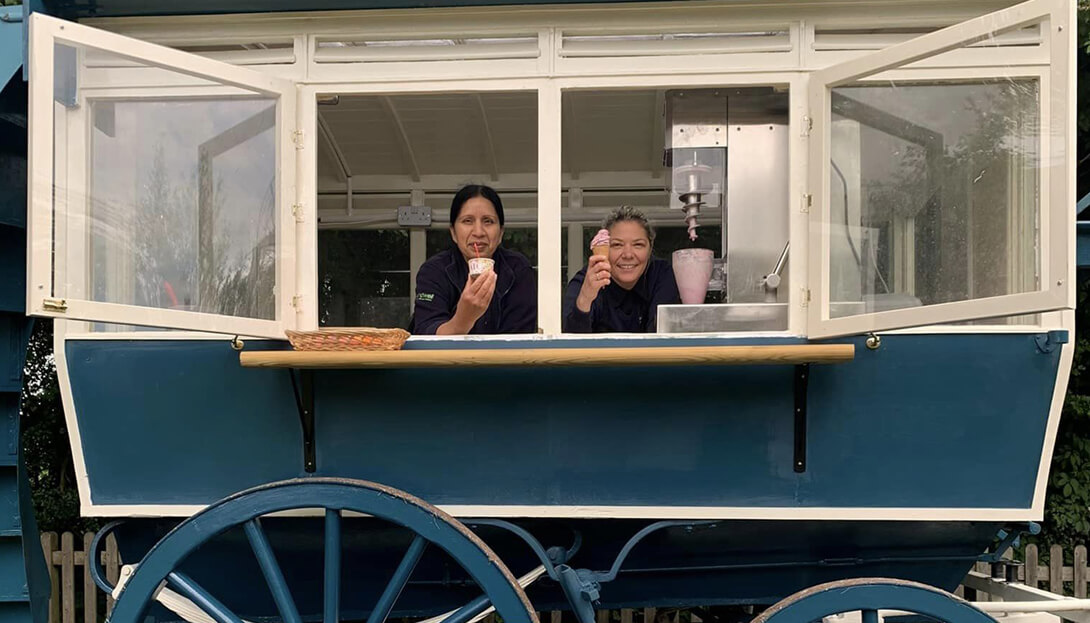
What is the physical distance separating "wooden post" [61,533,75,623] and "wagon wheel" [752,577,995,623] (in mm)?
3911

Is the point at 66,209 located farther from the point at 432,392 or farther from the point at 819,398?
the point at 819,398

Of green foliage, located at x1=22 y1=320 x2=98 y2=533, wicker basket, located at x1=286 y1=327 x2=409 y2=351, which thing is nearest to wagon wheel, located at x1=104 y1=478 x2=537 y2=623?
wicker basket, located at x1=286 y1=327 x2=409 y2=351

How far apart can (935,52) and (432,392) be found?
172 centimetres

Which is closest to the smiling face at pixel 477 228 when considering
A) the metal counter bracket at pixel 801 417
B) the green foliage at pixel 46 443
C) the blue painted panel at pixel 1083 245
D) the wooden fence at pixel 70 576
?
the metal counter bracket at pixel 801 417

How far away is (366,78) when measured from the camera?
7.61 feet

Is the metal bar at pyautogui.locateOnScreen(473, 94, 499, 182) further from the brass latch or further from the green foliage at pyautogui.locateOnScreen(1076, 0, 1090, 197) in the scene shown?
the green foliage at pyautogui.locateOnScreen(1076, 0, 1090, 197)

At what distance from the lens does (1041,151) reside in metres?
1.91

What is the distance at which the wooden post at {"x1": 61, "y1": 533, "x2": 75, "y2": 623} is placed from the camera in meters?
4.04

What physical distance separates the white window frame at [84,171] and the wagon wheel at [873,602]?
5.50ft

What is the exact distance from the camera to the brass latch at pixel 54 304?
189 cm

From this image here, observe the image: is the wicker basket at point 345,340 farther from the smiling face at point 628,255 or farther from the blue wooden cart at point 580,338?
the smiling face at point 628,255

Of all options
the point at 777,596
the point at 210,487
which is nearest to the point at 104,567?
the point at 210,487

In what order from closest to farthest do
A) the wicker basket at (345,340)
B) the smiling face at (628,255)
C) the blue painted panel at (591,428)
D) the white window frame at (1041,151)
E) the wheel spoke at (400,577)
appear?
1. the white window frame at (1041,151)
2. the wheel spoke at (400,577)
3. the wicker basket at (345,340)
4. the blue painted panel at (591,428)
5. the smiling face at (628,255)

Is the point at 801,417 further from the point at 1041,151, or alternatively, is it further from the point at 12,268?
the point at 12,268
